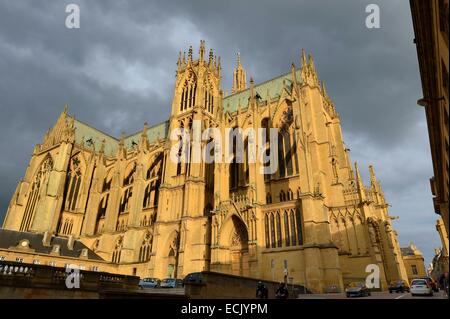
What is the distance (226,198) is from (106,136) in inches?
1808

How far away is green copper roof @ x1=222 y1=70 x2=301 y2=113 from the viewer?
43.4 meters

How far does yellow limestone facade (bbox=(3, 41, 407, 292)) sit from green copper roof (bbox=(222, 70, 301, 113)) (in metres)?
0.25

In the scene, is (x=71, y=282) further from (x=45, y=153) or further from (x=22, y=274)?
(x=45, y=153)

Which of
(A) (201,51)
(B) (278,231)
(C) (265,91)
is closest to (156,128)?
(A) (201,51)

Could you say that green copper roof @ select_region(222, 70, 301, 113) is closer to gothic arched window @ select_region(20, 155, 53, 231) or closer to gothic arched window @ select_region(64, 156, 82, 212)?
gothic arched window @ select_region(64, 156, 82, 212)

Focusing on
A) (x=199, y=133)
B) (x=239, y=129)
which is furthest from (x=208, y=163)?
(x=239, y=129)

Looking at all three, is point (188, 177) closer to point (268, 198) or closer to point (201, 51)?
point (268, 198)

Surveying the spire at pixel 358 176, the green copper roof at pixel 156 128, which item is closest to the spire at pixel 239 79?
the green copper roof at pixel 156 128

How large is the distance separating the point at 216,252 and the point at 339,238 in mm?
12667

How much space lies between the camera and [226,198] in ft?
107

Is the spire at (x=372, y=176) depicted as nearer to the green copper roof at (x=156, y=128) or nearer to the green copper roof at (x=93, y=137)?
the green copper roof at (x=156, y=128)

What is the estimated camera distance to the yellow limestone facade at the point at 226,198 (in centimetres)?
2814

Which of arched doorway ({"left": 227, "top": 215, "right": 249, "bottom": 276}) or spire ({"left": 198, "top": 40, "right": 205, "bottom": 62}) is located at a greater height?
spire ({"left": 198, "top": 40, "right": 205, "bottom": 62})

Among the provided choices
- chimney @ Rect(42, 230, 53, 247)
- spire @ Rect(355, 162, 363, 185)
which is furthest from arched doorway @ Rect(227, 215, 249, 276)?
chimney @ Rect(42, 230, 53, 247)
